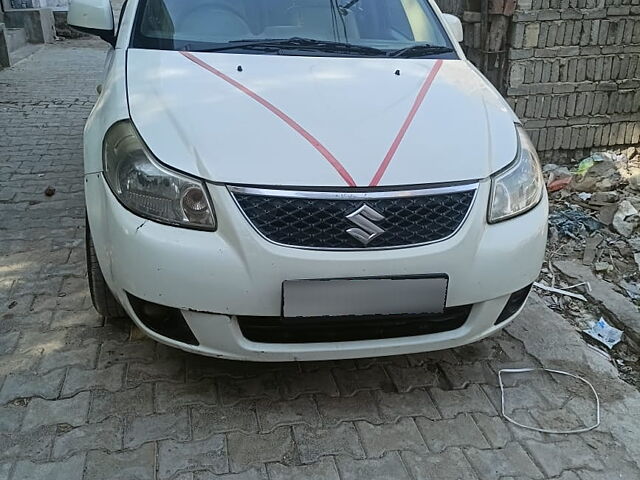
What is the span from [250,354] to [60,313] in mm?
1239

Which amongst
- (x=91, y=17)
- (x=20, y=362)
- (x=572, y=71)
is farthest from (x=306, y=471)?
(x=572, y=71)

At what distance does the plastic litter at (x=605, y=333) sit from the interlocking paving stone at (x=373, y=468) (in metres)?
1.38

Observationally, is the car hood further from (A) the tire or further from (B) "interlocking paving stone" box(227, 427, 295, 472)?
(B) "interlocking paving stone" box(227, 427, 295, 472)

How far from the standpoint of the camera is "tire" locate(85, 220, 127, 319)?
2.65m

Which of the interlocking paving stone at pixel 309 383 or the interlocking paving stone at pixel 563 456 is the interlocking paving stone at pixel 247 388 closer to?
the interlocking paving stone at pixel 309 383

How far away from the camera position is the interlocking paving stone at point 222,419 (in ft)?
7.50

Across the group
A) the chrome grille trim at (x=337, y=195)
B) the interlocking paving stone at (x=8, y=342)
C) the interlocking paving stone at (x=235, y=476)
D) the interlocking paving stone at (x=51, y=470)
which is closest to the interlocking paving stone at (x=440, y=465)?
the interlocking paving stone at (x=235, y=476)

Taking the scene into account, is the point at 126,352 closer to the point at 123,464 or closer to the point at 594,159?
the point at 123,464

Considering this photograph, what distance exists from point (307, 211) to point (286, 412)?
2.62 feet

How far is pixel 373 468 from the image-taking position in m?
2.14

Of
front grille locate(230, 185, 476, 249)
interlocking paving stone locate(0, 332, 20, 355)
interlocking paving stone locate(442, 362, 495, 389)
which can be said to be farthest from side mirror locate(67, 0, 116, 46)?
interlocking paving stone locate(442, 362, 495, 389)

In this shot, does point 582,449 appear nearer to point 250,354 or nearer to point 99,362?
point 250,354

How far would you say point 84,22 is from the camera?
11.1 feet

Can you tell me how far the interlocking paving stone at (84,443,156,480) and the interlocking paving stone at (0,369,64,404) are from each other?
0.42 metres
